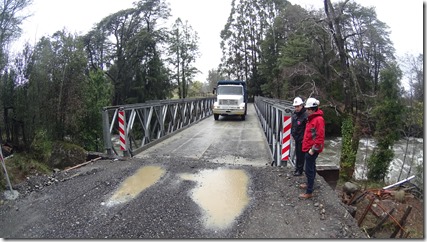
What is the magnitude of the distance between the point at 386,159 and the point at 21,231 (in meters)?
18.0

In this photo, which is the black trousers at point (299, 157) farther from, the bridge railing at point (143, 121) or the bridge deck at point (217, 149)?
the bridge railing at point (143, 121)

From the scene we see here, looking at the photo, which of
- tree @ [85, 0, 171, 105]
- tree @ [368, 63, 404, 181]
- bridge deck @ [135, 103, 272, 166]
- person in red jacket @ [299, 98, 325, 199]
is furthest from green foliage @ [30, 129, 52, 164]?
tree @ [85, 0, 171, 105]

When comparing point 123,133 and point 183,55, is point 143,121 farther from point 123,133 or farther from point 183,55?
point 183,55

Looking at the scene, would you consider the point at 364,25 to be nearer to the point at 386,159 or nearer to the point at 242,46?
the point at 386,159

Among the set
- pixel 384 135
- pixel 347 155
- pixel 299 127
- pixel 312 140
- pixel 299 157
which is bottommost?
pixel 347 155

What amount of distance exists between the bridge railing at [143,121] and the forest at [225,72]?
109 inches

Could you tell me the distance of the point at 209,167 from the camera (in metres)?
6.11

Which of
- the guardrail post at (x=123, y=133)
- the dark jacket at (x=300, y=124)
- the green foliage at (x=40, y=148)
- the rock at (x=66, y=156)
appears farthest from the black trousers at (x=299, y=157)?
the green foliage at (x=40, y=148)

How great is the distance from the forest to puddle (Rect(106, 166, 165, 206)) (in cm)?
480

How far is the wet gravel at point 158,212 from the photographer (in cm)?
342

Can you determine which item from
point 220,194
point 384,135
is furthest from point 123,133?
point 384,135

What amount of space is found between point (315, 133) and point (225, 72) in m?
50.8

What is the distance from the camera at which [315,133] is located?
14.1 feet

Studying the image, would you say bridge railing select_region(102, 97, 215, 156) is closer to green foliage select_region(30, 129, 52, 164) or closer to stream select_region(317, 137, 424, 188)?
green foliage select_region(30, 129, 52, 164)
